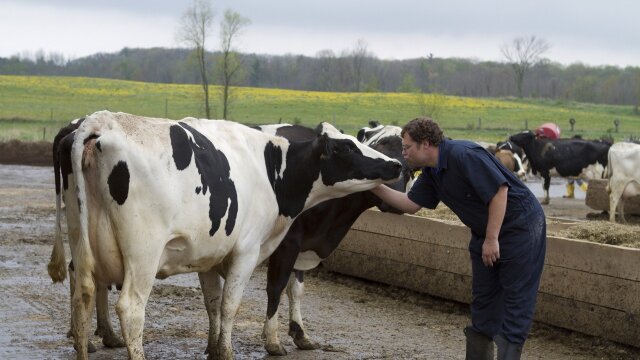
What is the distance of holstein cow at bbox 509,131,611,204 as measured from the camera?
27.2m

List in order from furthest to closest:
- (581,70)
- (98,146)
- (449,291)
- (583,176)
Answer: (581,70), (583,176), (449,291), (98,146)

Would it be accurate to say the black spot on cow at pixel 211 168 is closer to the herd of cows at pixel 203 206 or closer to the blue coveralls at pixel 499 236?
the herd of cows at pixel 203 206

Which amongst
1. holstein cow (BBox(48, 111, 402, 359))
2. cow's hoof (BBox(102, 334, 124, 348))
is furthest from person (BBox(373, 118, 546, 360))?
cow's hoof (BBox(102, 334, 124, 348))

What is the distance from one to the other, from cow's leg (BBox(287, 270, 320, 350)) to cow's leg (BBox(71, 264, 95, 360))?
2.34m

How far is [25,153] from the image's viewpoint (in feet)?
116

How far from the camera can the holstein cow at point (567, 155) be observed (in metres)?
27.2

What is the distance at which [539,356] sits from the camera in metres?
8.63

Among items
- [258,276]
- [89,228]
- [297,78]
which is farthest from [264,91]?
[89,228]

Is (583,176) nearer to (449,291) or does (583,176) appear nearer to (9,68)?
(449,291)

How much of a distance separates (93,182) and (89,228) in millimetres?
315

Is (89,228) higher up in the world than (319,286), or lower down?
higher up

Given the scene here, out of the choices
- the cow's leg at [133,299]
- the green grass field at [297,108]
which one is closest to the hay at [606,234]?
the cow's leg at [133,299]

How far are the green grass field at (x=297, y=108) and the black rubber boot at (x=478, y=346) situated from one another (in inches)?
1773

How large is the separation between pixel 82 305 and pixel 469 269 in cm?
445
